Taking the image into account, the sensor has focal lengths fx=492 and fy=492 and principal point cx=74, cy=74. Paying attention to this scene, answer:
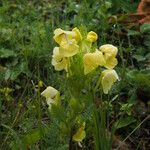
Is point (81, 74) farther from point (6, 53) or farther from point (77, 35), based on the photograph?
point (6, 53)

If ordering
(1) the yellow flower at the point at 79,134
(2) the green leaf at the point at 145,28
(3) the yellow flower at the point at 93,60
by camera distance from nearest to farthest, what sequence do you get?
(3) the yellow flower at the point at 93,60 → (1) the yellow flower at the point at 79,134 → (2) the green leaf at the point at 145,28

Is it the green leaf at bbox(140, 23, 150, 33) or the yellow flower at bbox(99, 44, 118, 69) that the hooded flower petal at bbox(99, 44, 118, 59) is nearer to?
the yellow flower at bbox(99, 44, 118, 69)

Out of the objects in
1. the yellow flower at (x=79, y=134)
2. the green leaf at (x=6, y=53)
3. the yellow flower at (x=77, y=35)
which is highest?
the yellow flower at (x=77, y=35)

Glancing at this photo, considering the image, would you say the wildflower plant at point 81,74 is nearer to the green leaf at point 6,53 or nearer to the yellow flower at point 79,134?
the yellow flower at point 79,134

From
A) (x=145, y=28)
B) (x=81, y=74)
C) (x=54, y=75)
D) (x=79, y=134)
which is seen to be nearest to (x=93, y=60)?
(x=81, y=74)

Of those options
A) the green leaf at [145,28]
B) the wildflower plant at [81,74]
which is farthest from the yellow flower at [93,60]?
the green leaf at [145,28]

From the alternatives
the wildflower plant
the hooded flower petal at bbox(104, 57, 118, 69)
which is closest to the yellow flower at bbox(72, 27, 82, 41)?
the wildflower plant

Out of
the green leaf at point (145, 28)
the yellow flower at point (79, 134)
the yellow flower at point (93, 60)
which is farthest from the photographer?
the green leaf at point (145, 28)
